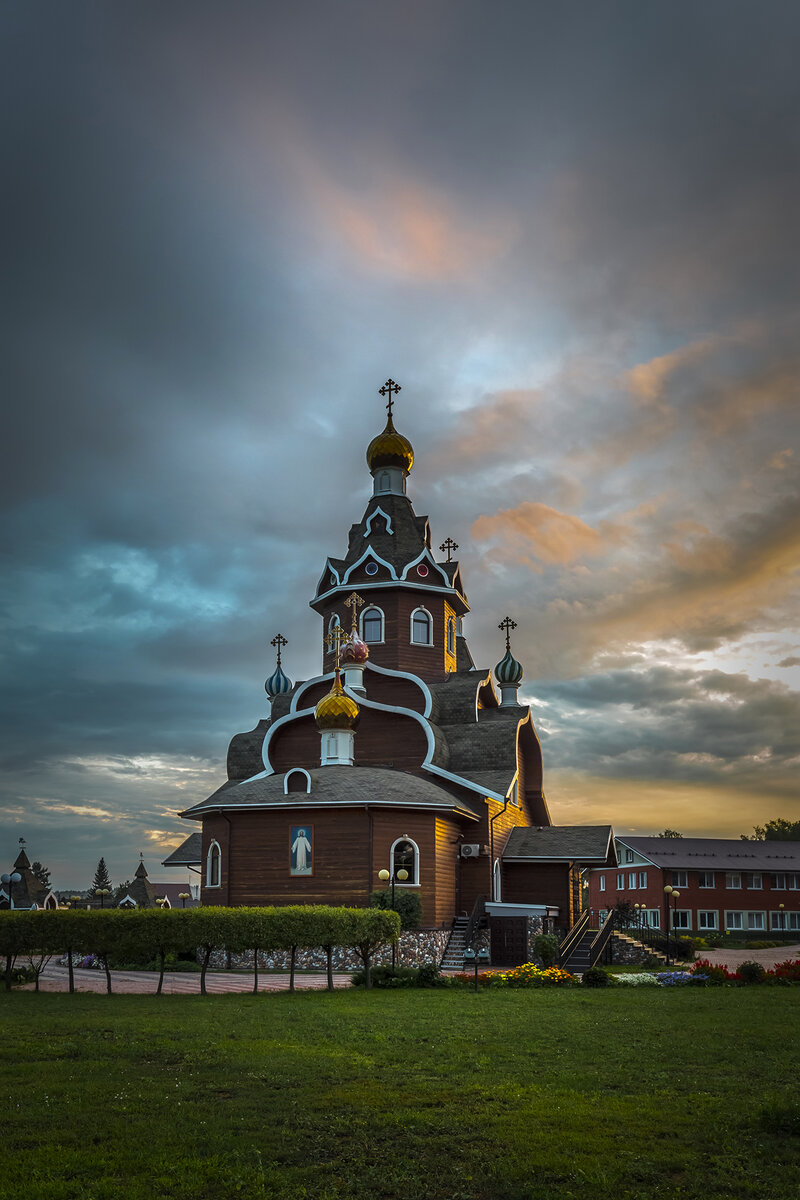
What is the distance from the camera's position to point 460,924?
24.5 m

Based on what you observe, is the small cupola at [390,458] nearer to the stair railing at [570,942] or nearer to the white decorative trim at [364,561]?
the white decorative trim at [364,561]

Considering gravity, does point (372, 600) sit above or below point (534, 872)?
above

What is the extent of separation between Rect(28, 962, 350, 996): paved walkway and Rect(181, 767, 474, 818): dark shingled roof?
379cm

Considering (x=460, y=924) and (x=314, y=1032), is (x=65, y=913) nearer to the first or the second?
(x=314, y=1032)

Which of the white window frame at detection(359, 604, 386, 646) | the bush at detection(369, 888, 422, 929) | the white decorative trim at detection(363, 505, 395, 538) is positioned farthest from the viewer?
the white decorative trim at detection(363, 505, 395, 538)

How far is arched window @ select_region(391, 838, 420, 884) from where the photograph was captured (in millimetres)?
23172

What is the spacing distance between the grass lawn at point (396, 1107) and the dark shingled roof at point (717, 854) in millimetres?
32826

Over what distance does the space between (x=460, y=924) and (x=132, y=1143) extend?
Answer: 1925 centimetres

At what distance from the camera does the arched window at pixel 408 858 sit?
23172 mm

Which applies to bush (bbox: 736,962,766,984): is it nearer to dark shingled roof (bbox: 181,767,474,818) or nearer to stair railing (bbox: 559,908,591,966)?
stair railing (bbox: 559,908,591,966)

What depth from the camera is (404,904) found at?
70.5ft

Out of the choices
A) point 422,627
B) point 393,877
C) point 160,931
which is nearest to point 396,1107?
point 160,931

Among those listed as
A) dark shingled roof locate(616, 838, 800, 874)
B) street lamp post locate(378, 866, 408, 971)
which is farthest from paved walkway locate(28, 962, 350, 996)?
dark shingled roof locate(616, 838, 800, 874)

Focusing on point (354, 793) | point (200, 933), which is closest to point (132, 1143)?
point (200, 933)
